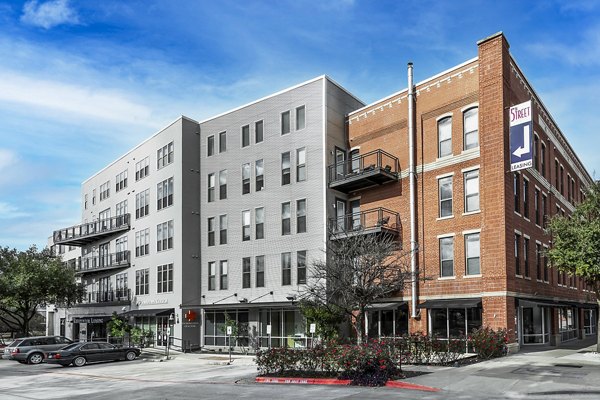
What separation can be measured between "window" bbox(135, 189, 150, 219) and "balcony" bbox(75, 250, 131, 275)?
11.3 feet

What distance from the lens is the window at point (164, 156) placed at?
44.1 m

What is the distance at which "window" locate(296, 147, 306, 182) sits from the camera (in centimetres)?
3609

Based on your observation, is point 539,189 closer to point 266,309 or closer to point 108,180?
point 266,309

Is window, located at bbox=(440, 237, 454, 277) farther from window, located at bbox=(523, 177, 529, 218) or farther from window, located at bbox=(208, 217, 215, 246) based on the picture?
window, located at bbox=(208, 217, 215, 246)

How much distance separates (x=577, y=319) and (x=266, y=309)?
22.2 meters

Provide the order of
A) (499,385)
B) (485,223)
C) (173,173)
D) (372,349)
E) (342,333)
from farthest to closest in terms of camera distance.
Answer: (173,173) → (342,333) → (485,223) → (372,349) → (499,385)

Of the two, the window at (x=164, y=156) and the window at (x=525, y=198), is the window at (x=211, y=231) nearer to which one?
the window at (x=164, y=156)

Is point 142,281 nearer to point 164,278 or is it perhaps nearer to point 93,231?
point 164,278

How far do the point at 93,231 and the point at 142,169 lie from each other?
9.71 m

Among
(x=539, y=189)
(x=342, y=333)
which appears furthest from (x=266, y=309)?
(x=539, y=189)

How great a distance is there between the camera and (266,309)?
122 ft

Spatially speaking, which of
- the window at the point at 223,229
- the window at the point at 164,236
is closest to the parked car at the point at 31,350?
the window at the point at 164,236

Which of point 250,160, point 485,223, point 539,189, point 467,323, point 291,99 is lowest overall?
point 467,323

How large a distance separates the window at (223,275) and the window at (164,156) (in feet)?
29.1
